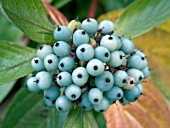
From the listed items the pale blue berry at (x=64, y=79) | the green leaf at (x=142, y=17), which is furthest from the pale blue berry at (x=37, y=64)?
the green leaf at (x=142, y=17)

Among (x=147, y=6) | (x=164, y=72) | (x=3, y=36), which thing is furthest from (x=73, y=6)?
(x=147, y=6)

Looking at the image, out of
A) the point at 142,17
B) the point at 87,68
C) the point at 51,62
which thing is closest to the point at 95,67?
the point at 87,68

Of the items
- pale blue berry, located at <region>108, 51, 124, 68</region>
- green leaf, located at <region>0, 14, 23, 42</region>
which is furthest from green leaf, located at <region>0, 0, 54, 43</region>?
green leaf, located at <region>0, 14, 23, 42</region>

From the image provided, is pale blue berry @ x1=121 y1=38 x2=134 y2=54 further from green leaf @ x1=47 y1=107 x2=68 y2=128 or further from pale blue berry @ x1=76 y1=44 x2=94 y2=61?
green leaf @ x1=47 y1=107 x2=68 y2=128

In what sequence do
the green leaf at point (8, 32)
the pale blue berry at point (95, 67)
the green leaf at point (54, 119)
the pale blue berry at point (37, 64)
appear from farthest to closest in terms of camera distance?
the green leaf at point (8, 32)
the green leaf at point (54, 119)
the pale blue berry at point (37, 64)
the pale blue berry at point (95, 67)

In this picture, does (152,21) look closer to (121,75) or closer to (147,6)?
(147,6)

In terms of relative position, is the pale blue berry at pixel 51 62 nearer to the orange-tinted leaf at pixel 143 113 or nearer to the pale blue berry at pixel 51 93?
the pale blue berry at pixel 51 93

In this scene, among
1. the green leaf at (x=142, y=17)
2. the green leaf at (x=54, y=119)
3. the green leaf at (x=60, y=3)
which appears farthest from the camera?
the green leaf at (x=60, y=3)
